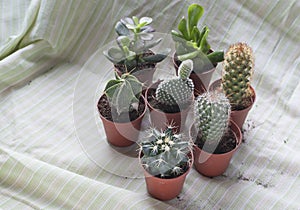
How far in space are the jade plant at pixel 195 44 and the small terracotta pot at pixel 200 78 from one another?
0.01 m

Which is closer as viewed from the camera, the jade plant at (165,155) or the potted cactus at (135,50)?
the jade plant at (165,155)

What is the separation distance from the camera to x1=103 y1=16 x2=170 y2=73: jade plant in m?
1.14

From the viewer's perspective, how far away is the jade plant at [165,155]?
976 millimetres

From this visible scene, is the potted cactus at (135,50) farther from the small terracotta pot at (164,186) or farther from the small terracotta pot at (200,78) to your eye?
the small terracotta pot at (164,186)

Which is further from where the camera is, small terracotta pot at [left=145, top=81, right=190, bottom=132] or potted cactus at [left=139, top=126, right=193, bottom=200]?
small terracotta pot at [left=145, top=81, right=190, bottom=132]

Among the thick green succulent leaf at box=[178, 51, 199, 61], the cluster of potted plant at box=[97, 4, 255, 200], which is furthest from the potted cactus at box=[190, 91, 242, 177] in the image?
the thick green succulent leaf at box=[178, 51, 199, 61]

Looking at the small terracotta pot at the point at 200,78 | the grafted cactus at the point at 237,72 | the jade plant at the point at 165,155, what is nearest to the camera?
the jade plant at the point at 165,155

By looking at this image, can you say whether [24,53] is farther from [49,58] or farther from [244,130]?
[244,130]

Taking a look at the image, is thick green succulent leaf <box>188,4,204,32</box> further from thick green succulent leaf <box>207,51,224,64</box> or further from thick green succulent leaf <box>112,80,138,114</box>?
thick green succulent leaf <box>112,80,138,114</box>

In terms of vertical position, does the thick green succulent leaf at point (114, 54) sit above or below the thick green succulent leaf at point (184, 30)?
below

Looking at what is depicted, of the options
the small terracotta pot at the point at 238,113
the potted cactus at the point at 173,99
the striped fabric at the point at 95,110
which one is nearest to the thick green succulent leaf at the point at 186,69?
the potted cactus at the point at 173,99

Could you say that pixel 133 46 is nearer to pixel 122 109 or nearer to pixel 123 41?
pixel 123 41

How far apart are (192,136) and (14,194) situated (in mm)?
474

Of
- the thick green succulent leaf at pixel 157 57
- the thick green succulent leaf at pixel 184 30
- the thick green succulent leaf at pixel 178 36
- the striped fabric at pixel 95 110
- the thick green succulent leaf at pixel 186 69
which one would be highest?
the thick green succulent leaf at pixel 184 30
